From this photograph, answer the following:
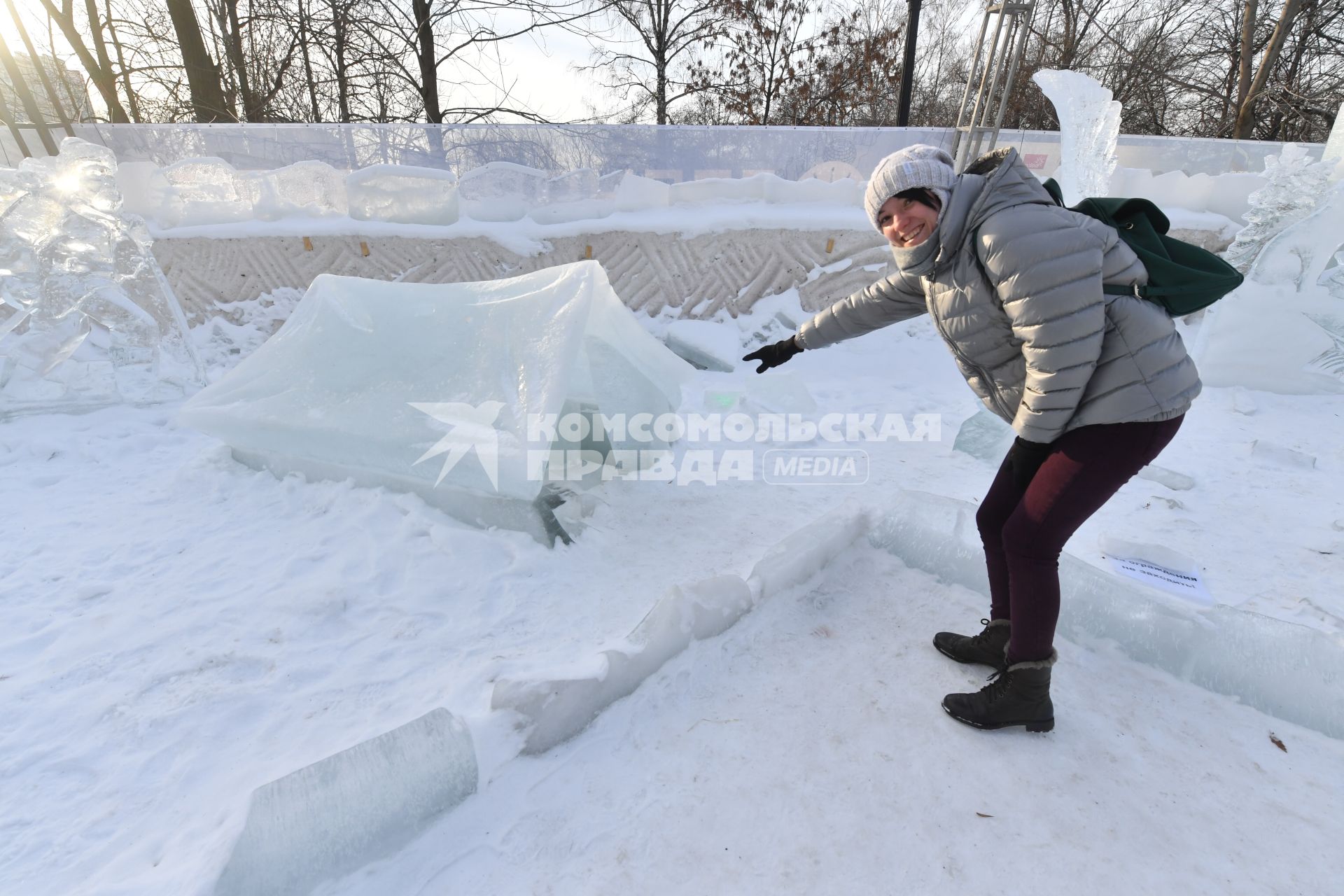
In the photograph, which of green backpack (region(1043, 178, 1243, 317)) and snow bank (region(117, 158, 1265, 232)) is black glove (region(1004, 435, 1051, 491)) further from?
snow bank (region(117, 158, 1265, 232))

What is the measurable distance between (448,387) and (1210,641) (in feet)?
10.2

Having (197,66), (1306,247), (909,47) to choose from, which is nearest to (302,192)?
(197,66)

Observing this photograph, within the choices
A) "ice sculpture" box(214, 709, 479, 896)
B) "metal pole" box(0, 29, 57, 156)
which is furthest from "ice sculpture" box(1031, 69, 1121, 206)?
"metal pole" box(0, 29, 57, 156)

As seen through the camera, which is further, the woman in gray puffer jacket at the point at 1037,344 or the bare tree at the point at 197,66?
the bare tree at the point at 197,66

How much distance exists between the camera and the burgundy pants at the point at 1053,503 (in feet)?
5.05

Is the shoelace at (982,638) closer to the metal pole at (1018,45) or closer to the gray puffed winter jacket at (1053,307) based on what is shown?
the gray puffed winter jacket at (1053,307)

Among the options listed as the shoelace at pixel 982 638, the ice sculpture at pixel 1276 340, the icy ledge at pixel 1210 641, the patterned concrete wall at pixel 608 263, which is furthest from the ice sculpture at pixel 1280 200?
the shoelace at pixel 982 638

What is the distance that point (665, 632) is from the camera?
6.95 ft

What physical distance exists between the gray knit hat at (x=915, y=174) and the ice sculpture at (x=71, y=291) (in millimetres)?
5395

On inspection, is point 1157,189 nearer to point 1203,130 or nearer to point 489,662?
point 489,662

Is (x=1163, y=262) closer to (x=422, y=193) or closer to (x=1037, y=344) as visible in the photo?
(x=1037, y=344)

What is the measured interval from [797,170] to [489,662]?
7403 millimetres

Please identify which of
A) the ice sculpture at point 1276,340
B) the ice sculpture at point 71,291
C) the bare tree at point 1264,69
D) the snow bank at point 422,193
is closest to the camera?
the ice sculpture at point 71,291

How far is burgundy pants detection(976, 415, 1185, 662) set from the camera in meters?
1.54
